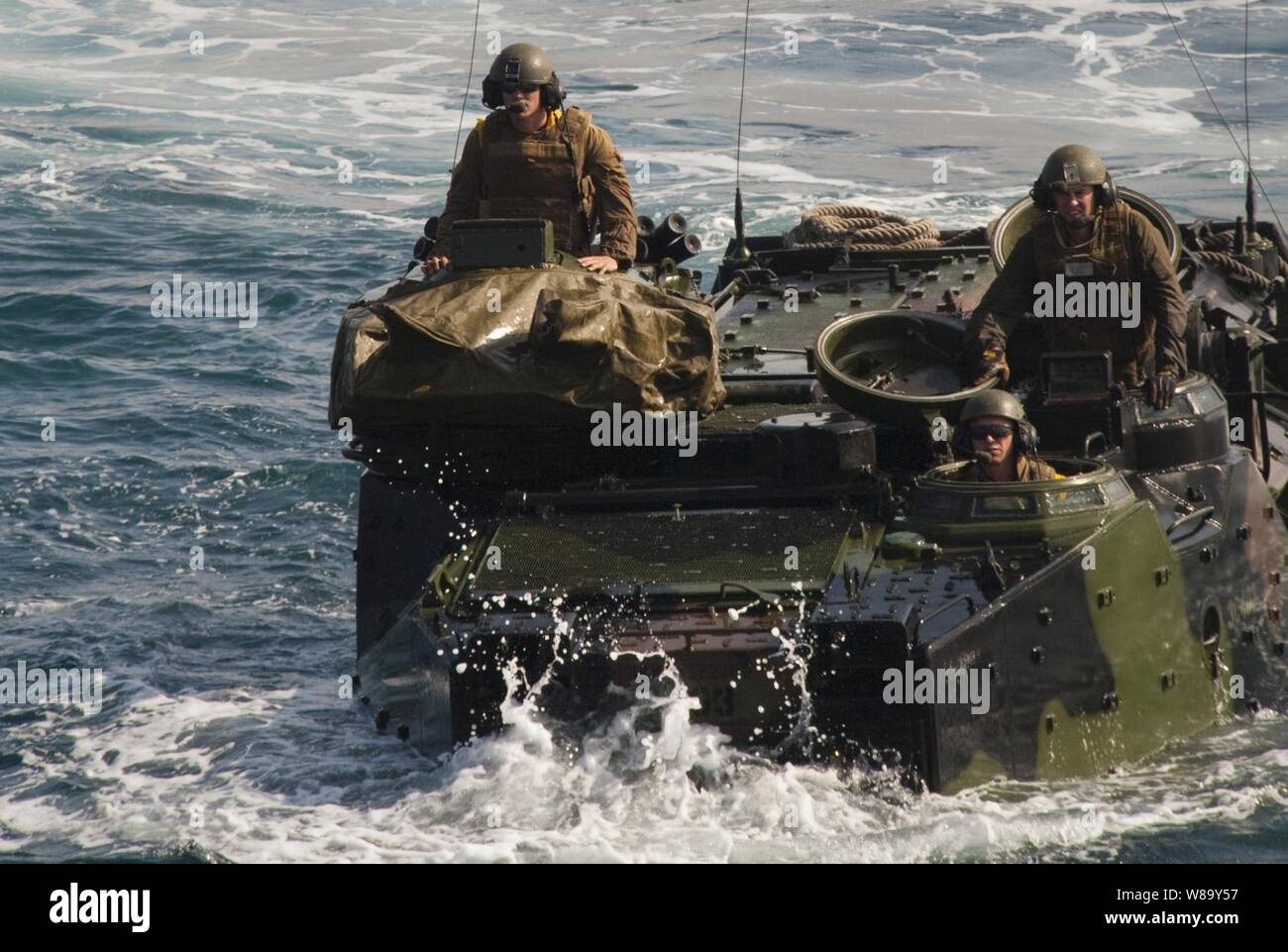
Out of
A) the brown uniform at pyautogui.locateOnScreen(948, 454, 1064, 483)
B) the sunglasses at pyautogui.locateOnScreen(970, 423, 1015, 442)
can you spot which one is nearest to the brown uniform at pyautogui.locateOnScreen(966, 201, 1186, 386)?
the brown uniform at pyautogui.locateOnScreen(948, 454, 1064, 483)

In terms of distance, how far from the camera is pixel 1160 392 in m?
13.5

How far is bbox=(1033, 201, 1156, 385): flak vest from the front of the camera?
14164mm

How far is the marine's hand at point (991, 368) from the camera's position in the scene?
45.2 ft

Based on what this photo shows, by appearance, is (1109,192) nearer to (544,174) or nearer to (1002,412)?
(1002,412)

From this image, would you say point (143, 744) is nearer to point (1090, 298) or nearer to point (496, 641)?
point (496, 641)

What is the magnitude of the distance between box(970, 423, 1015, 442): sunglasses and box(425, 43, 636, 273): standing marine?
10.6ft

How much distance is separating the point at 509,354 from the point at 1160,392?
11.8 feet

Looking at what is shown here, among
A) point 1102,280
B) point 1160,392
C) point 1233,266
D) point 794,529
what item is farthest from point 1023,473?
point 1233,266

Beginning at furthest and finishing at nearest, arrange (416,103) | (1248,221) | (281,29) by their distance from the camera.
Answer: (281,29) < (416,103) < (1248,221)
